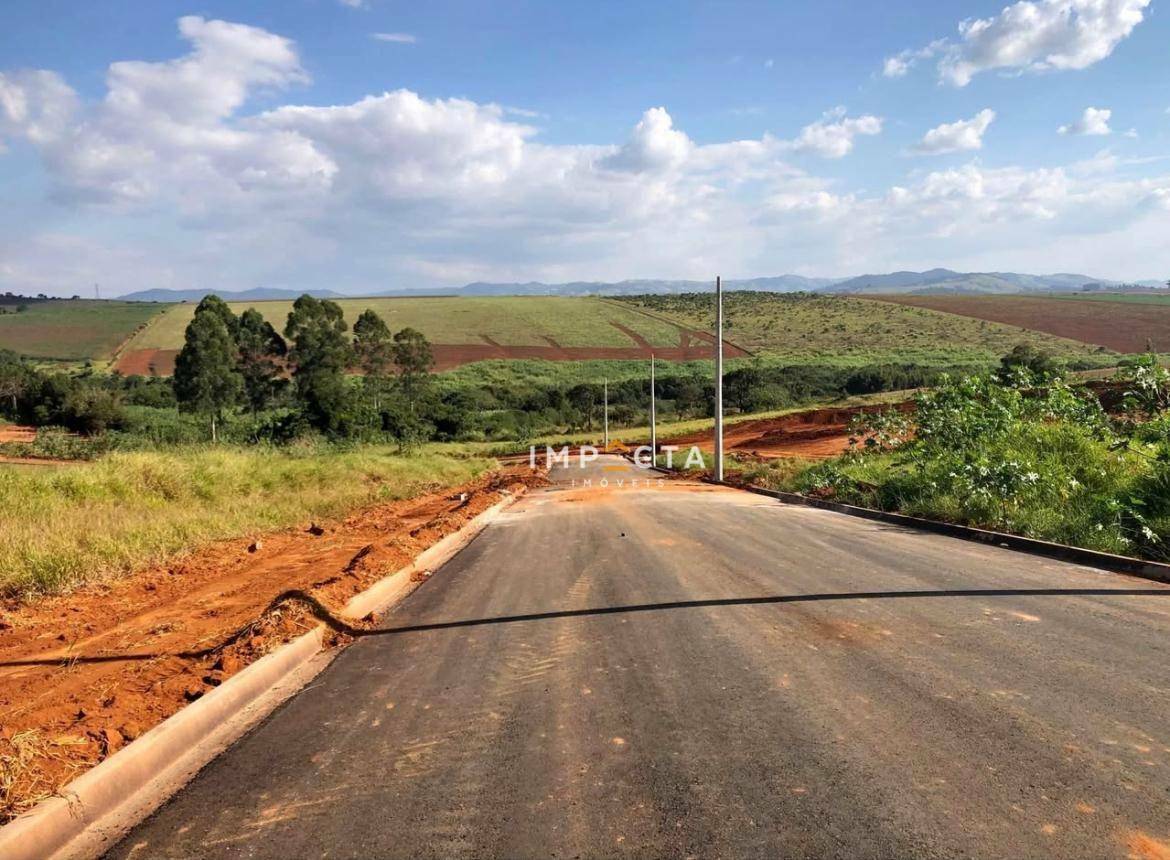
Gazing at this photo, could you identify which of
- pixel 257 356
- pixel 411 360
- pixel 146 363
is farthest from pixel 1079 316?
pixel 146 363

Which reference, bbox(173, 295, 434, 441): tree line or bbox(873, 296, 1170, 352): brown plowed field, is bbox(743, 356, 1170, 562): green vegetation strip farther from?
bbox(873, 296, 1170, 352): brown plowed field

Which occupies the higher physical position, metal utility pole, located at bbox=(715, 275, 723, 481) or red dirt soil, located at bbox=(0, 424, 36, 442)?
metal utility pole, located at bbox=(715, 275, 723, 481)

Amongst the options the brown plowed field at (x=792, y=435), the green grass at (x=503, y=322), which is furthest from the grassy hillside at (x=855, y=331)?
the brown plowed field at (x=792, y=435)

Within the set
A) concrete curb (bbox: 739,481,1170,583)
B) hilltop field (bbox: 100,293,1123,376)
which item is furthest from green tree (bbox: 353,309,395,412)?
concrete curb (bbox: 739,481,1170,583)

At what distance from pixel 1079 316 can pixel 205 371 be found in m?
105

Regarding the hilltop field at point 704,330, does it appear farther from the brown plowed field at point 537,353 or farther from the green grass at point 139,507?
the green grass at point 139,507

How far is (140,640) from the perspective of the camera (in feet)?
20.4

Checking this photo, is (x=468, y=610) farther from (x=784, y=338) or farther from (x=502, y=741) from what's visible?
(x=784, y=338)

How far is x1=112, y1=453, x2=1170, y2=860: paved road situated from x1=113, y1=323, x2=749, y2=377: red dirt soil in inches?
3300

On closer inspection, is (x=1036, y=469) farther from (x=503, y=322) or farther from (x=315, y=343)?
(x=503, y=322)

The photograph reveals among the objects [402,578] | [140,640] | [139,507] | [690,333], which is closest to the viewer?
[140,640]

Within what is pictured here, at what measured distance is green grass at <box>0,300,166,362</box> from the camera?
99062 mm

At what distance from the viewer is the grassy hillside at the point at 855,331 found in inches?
3253

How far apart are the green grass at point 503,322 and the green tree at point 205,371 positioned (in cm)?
5685
